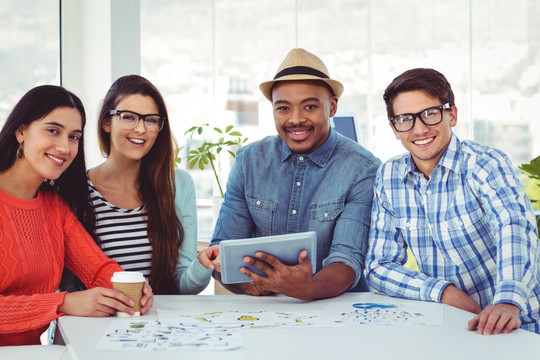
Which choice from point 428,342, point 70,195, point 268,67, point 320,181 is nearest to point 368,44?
A: point 268,67

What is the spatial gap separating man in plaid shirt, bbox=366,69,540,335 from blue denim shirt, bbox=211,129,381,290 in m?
0.14

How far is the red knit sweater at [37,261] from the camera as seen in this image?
70.5 inches

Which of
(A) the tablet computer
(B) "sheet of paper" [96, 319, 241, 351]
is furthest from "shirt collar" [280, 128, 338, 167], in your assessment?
(B) "sheet of paper" [96, 319, 241, 351]

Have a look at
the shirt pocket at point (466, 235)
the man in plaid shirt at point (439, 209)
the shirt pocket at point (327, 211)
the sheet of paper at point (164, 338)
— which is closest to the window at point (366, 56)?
the shirt pocket at point (327, 211)

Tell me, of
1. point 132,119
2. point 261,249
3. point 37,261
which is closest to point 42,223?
point 37,261

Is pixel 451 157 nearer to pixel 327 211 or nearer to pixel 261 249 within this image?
pixel 327 211

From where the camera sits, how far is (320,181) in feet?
8.15

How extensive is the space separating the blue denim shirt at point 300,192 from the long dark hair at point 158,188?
0.70 feet

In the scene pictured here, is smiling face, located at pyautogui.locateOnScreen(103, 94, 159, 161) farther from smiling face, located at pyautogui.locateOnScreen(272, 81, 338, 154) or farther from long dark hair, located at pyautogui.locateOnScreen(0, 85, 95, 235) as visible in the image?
smiling face, located at pyautogui.locateOnScreen(272, 81, 338, 154)

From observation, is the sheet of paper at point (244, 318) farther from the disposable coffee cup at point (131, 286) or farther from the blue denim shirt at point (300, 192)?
the blue denim shirt at point (300, 192)

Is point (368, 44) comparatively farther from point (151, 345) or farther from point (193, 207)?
point (151, 345)

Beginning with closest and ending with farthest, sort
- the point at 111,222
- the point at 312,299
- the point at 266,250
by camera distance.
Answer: the point at 266,250, the point at 312,299, the point at 111,222

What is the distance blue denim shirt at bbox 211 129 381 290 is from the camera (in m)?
2.40

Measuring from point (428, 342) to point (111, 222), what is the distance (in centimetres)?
133
